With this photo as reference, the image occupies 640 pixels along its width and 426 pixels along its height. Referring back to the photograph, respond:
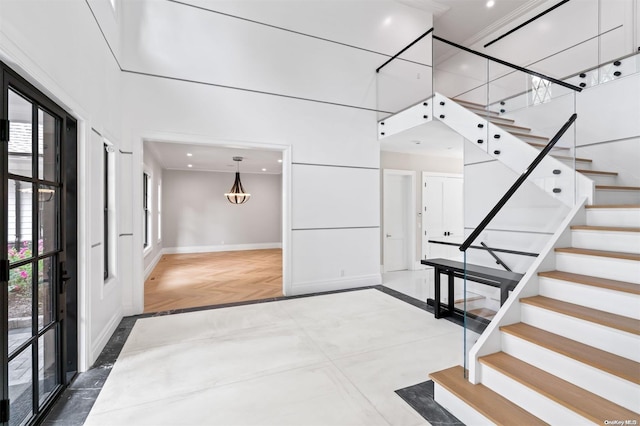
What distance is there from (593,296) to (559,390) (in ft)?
2.61

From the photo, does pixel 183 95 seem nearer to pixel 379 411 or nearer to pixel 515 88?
pixel 379 411

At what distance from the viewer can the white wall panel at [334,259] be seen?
4.85 metres

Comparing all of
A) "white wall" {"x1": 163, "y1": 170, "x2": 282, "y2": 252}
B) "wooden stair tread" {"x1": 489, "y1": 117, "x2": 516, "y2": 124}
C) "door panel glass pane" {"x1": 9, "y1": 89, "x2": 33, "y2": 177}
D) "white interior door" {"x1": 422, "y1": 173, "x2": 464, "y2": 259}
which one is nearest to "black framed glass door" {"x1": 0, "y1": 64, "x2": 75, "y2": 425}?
"door panel glass pane" {"x1": 9, "y1": 89, "x2": 33, "y2": 177}

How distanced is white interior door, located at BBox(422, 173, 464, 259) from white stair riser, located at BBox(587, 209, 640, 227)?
4009 millimetres

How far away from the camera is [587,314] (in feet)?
6.29

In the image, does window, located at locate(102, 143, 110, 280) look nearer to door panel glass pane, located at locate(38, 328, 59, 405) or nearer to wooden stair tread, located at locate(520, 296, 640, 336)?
door panel glass pane, located at locate(38, 328, 59, 405)

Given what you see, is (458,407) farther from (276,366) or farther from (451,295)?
(451,295)

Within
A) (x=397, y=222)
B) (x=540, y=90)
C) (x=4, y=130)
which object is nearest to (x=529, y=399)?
(x=4, y=130)

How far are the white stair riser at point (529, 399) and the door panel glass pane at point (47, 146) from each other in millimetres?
3456

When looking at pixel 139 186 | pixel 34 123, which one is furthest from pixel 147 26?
pixel 34 123

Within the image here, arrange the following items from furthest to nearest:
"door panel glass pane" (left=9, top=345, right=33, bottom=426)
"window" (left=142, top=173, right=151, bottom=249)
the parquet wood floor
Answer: "window" (left=142, top=173, right=151, bottom=249)
the parquet wood floor
"door panel glass pane" (left=9, top=345, right=33, bottom=426)

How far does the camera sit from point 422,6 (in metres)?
5.86

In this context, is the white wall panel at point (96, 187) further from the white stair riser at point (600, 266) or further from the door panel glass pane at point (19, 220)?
the white stair riser at point (600, 266)

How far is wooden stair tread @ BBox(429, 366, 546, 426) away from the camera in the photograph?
166cm
